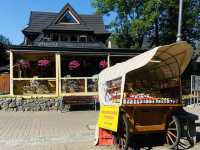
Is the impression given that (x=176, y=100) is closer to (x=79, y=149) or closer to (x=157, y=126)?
(x=157, y=126)

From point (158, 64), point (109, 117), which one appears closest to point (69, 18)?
point (158, 64)

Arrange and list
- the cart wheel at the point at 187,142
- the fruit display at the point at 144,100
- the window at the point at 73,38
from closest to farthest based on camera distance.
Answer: the fruit display at the point at 144,100
the cart wheel at the point at 187,142
the window at the point at 73,38

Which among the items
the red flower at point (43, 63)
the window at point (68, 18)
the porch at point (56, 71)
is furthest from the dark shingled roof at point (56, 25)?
the red flower at point (43, 63)

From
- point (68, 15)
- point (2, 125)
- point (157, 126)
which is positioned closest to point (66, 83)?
point (2, 125)

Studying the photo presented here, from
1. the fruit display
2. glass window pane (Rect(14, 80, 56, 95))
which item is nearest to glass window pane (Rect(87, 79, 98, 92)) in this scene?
glass window pane (Rect(14, 80, 56, 95))

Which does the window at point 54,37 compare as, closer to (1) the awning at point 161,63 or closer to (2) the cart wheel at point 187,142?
(1) the awning at point 161,63

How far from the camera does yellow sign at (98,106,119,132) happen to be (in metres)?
10.1

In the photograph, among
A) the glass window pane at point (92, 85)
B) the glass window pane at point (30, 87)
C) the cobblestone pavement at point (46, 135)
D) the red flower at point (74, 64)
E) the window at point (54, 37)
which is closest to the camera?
the cobblestone pavement at point (46, 135)

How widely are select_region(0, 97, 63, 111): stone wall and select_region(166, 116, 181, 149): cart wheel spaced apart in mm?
13736

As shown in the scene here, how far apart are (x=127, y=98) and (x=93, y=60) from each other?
22.1m

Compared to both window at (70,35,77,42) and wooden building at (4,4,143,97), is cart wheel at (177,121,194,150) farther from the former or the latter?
window at (70,35,77,42)

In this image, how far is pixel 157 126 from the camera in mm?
10344

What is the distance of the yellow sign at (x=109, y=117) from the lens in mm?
10078

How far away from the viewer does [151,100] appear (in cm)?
1018
